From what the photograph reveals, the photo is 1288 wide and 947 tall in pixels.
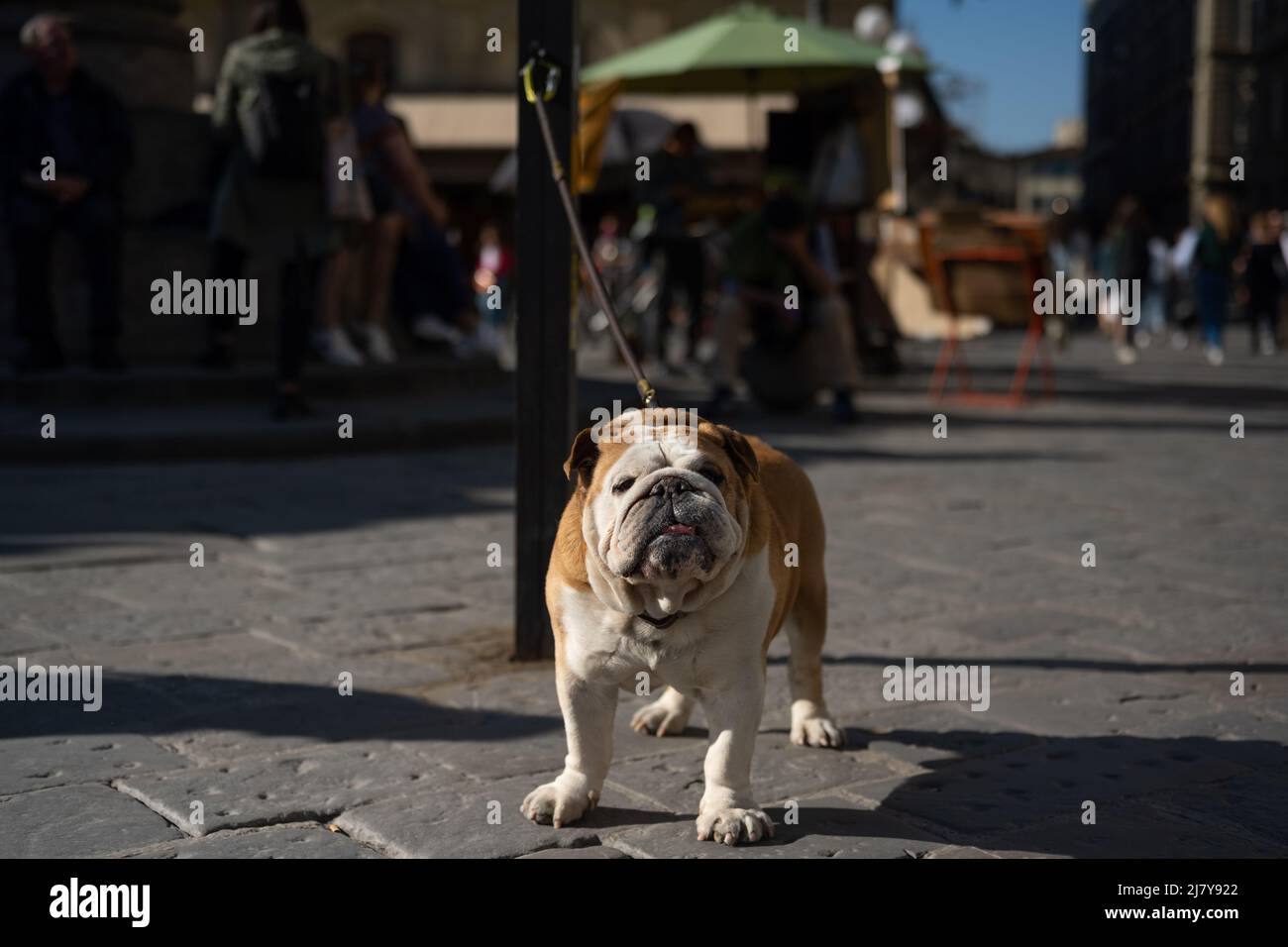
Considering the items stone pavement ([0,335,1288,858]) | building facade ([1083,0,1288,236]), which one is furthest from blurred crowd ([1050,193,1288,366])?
building facade ([1083,0,1288,236])

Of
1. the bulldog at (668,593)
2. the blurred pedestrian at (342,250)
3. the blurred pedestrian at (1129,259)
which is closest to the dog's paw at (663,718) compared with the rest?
the bulldog at (668,593)

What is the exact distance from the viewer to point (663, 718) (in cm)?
411

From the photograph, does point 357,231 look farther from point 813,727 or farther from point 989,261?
point 813,727

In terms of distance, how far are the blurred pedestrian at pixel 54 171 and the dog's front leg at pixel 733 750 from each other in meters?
7.42

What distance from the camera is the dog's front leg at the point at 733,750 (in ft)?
10.8

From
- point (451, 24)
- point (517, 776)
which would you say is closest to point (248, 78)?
point (517, 776)

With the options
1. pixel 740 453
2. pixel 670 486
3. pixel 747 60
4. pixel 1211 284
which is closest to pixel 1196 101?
pixel 1211 284

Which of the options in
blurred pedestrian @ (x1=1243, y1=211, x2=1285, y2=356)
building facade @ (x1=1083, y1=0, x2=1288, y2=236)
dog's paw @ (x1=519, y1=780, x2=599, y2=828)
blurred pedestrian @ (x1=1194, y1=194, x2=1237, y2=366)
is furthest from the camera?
building facade @ (x1=1083, y1=0, x2=1288, y2=236)

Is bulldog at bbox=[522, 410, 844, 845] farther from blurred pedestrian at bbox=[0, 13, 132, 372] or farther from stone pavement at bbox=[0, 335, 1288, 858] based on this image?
blurred pedestrian at bbox=[0, 13, 132, 372]

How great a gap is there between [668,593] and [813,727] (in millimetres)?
997

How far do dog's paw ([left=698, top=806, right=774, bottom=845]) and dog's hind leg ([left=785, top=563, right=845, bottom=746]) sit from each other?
0.73 m

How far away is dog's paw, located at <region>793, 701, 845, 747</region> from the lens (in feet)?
13.1

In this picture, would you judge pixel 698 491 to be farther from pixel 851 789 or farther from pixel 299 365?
pixel 299 365

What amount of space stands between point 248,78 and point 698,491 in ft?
22.6
